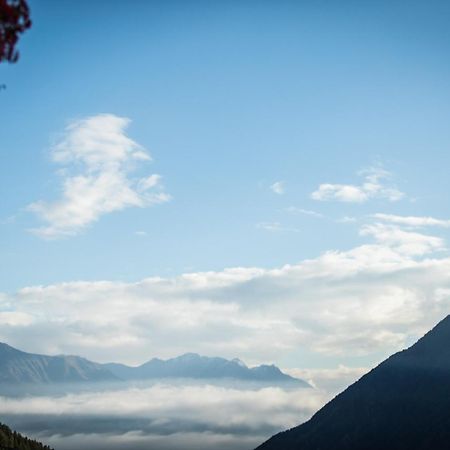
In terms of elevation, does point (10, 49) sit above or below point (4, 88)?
above

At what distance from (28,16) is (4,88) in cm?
523

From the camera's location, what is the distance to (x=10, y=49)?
37.4 m

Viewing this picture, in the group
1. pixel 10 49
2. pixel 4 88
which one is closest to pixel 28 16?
pixel 10 49

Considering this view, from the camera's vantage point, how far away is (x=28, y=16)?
3709cm

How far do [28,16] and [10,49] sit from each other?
253 cm

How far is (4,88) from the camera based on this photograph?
120ft

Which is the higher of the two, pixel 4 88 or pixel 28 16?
pixel 28 16

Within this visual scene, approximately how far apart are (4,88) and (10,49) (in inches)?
120

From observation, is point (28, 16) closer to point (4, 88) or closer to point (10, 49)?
point (10, 49)
